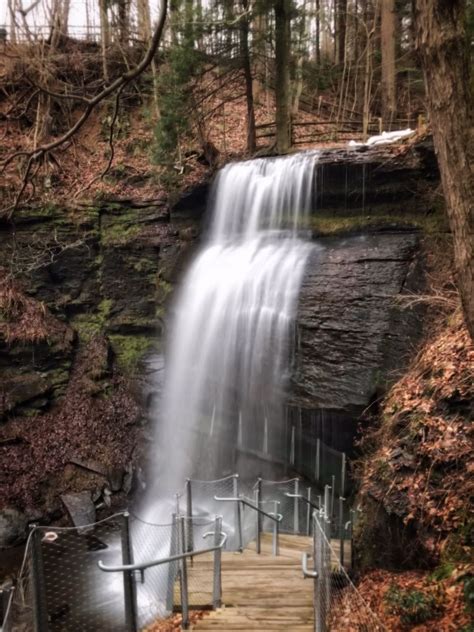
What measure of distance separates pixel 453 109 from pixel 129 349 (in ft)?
38.6

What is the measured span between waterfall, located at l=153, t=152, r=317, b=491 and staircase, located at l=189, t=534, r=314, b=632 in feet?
12.0

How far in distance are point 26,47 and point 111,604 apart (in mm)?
17397

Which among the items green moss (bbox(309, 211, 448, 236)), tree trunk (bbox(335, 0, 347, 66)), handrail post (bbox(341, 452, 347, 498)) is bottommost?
handrail post (bbox(341, 452, 347, 498))

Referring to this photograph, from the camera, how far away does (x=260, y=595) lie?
215 inches

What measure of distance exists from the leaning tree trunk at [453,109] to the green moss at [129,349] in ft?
36.1

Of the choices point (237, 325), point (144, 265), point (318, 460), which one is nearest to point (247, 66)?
point (144, 265)

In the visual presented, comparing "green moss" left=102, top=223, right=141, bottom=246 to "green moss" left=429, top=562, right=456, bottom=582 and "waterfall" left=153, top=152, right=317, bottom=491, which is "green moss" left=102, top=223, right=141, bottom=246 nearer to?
"waterfall" left=153, top=152, right=317, bottom=491

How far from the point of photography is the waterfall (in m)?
10.0

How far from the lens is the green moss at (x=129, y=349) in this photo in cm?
1415

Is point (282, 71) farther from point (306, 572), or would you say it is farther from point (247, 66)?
point (306, 572)

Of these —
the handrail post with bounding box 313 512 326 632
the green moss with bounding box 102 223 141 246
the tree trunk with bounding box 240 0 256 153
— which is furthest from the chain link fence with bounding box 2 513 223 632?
the tree trunk with bounding box 240 0 256 153

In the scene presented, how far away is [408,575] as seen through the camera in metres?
5.68

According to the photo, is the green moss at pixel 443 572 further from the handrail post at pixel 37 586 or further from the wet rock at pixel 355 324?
the handrail post at pixel 37 586

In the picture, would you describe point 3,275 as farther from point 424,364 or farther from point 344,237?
point 424,364
